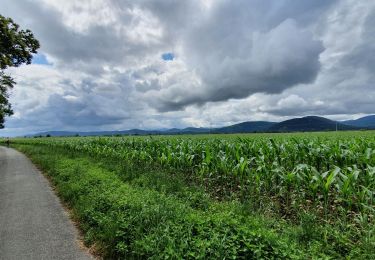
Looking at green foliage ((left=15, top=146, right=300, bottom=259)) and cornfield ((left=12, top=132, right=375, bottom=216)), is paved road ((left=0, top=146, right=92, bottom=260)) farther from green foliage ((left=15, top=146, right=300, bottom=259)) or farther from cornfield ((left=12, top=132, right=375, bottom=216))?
cornfield ((left=12, top=132, right=375, bottom=216))

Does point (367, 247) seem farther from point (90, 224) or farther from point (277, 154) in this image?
point (277, 154)

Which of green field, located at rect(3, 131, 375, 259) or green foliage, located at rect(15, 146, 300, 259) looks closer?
green foliage, located at rect(15, 146, 300, 259)

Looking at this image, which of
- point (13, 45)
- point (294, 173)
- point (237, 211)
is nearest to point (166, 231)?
point (237, 211)

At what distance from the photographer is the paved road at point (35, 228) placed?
18.4 ft

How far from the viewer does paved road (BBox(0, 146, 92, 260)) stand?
5617mm

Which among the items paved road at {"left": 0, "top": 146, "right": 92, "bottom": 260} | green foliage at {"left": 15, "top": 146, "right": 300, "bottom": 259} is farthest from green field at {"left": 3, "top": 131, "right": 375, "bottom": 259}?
paved road at {"left": 0, "top": 146, "right": 92, "bottom": 260}

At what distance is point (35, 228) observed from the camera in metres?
6.98

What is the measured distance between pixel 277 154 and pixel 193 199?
482 centimetres

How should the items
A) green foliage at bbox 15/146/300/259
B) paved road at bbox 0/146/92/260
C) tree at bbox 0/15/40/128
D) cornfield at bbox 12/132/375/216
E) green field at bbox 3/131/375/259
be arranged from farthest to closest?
tree at bbox 0/15/40/128 < cornfield at bbox 12/132/375/216 < paved road at bbox 0/146/92/260 < green field at bbox 3/131/375/259 < green foliage at bbox 15/146/300/259

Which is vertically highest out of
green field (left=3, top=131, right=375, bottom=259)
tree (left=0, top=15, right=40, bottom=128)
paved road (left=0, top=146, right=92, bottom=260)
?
tree (left=0, top=15, right=40, bottom=128)

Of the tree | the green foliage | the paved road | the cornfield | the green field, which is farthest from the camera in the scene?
the tree

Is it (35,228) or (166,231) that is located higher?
(166,231)

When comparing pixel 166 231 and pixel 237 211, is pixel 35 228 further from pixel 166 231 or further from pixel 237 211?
pixel 237 211

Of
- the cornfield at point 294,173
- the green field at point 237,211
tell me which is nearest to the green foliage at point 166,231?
the green field at point 237,211
